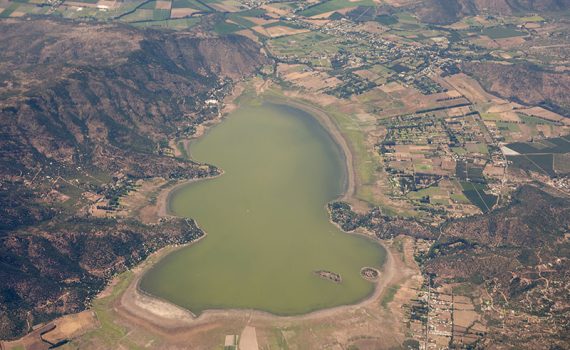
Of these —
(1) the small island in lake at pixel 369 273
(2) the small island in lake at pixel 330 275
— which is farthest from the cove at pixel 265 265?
(1) the small island in lake at pixel 369 273

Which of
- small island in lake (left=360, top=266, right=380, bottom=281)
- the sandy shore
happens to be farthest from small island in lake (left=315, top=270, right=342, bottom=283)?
the sandy shore

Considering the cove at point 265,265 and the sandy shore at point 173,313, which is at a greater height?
the cove at point 265,265

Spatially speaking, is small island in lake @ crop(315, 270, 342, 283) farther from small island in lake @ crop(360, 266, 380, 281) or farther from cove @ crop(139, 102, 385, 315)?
small island in lake @ crop(360, 266, 380, 281)

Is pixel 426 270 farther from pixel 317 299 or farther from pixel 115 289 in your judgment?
pixel 115 289

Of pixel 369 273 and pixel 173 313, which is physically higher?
pixel 369 273

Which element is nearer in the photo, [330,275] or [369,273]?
[330,275]

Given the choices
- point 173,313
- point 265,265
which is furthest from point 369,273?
point 173,313

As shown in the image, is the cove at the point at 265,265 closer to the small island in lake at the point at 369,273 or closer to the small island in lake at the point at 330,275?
the small island in lake at the point at 330,275

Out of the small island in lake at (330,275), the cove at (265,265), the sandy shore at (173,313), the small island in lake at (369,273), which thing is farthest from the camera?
the small island in lake at (369,273)

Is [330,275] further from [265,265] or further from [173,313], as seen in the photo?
[173,313]

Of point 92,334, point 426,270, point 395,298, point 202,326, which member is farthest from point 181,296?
point 426,270

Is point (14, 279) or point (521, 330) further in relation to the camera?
point (14, 279)
